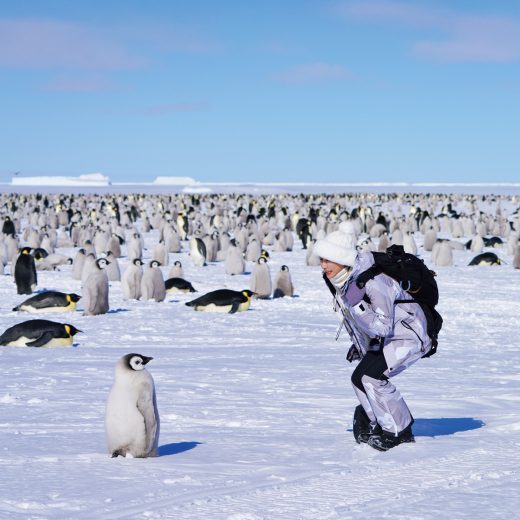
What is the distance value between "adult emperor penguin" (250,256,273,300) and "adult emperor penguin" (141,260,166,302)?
4.53 ft

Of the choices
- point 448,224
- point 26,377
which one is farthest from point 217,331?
point 448,224

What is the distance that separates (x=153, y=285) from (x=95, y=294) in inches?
73.1

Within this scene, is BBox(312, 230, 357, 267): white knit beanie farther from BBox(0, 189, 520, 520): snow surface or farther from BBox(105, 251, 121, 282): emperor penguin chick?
BBox(105, 251, 121, 282): emperor penguin chick

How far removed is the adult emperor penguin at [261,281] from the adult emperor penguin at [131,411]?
9.43 metres

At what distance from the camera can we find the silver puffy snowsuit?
4750mm

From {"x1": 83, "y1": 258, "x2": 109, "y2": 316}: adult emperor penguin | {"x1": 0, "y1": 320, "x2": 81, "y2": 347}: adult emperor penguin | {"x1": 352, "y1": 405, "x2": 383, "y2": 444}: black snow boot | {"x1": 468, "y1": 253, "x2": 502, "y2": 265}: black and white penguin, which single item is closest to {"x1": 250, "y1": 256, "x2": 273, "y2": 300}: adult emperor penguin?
{"x1": 83, "y1": 258, "x2": 109, "y2": 316}: adult emperor penguin

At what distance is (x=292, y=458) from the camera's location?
483 centimetres

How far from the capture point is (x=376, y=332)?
4.76 metres

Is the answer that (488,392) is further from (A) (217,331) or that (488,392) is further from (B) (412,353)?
(A) (217,331)

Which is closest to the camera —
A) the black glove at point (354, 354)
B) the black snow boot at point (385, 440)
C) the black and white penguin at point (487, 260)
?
the black snow boot at point (385, 440)

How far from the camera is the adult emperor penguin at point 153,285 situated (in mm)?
13828

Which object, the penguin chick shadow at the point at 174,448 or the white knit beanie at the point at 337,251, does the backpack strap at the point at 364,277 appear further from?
the penguin chick shadow at the point at 174,448

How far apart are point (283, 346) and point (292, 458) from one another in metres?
4.96

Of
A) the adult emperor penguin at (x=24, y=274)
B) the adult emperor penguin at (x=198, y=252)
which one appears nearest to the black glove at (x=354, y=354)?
the adult emperor penguin at (x=24, y=274)
